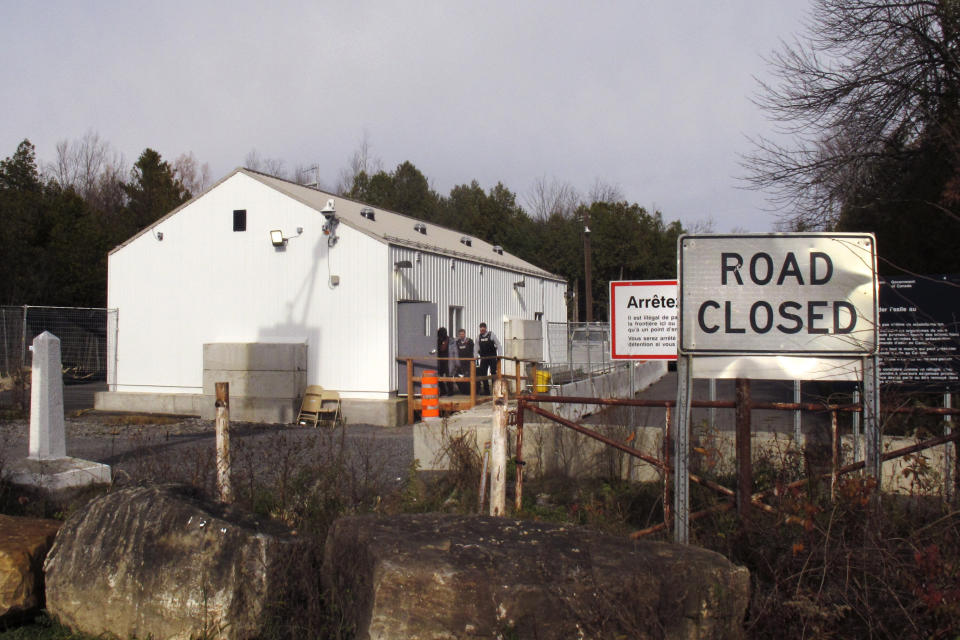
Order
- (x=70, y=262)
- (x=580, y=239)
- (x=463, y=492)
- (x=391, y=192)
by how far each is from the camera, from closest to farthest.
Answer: (x=463, y=492), (x=70, y=262), (x=580, y=239), (x=391, y=192)

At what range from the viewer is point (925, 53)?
14.2m

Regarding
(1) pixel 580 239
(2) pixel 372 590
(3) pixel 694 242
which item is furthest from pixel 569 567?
(1) pixel 580 239

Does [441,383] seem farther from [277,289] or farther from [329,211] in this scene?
[329,211]

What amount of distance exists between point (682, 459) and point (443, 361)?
1453 cm

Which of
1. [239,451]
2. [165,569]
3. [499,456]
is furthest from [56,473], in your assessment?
[499,456]

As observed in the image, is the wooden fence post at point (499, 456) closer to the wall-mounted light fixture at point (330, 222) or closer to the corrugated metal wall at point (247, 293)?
the corrugated metal wall at point (247, 293)

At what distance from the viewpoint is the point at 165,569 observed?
4.60 metres

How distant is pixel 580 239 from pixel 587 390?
29.2 metres

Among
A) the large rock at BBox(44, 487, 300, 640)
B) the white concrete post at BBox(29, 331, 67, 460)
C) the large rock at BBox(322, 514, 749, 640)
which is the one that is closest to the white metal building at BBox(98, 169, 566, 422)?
the white concrete post at BBox(29, 331, 67, 460)

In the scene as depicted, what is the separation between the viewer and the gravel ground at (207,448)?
7.27 m

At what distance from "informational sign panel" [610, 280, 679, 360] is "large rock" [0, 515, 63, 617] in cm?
628

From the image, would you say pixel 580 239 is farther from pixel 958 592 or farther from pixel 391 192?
pixel 958 592

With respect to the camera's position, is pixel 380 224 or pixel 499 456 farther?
pixel 380 224

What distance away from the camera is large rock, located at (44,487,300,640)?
14.6 feet
